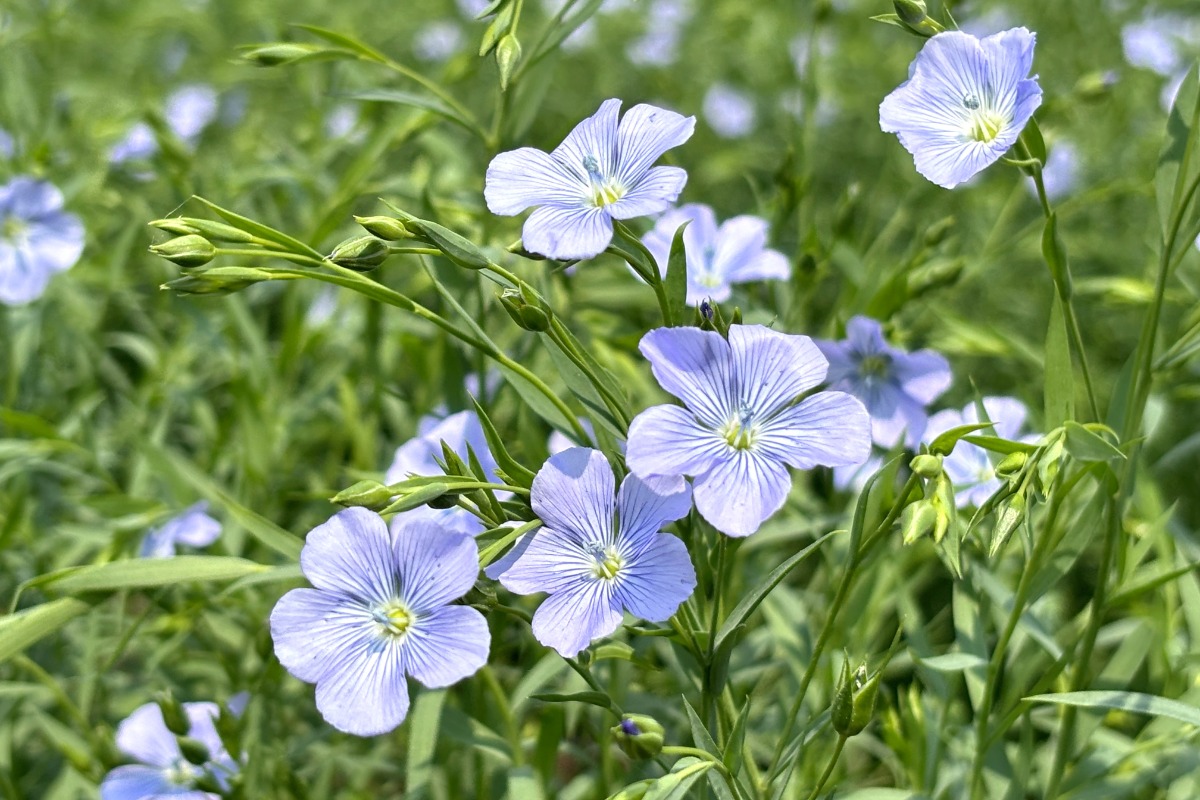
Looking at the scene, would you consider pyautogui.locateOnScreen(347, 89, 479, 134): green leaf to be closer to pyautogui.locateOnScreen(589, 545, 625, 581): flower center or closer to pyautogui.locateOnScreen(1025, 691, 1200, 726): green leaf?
pyautogui.locateOnScreen(589, 545, 625, 581): flower center

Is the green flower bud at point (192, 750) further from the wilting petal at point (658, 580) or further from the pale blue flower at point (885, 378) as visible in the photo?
the pale blue flower at point (885, 378)

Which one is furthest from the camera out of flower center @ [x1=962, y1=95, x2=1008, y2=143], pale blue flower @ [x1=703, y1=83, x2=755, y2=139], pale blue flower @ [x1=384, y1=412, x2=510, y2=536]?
pale blue flower @ [x1=703, y1=83, x2=755, y2=139]

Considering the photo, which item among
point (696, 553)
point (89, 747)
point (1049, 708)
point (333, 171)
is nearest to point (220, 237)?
point (696, 553)

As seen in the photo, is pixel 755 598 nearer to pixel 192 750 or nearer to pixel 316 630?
pixel 316 630

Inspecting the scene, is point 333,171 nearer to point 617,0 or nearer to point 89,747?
point 617,0

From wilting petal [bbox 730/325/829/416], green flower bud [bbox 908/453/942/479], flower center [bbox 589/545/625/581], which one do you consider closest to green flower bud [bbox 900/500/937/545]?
green flower bud [bbox 908/453/942/479]

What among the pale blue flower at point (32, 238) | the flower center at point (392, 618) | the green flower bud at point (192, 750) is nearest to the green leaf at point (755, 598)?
the flower center at point (392, 618)

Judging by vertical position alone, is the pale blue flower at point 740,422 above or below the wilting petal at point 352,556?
above
